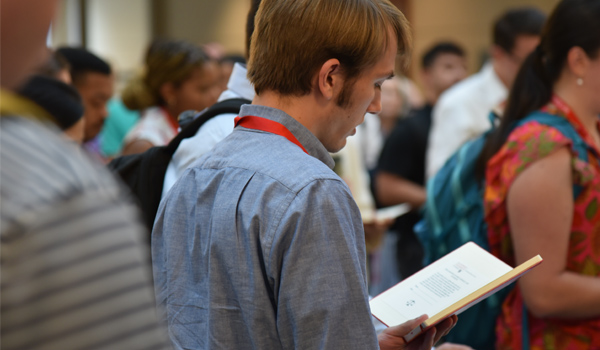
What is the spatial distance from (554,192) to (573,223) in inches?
5.0

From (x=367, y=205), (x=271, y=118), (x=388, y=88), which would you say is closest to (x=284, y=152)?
(x=271, y=118)

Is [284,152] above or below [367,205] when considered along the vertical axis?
above

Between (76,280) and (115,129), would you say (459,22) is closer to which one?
(115,129)

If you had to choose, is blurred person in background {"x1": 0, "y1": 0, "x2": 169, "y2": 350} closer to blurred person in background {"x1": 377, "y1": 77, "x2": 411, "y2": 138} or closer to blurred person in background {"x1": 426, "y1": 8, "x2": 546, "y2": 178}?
blurred person in background {"x1": 426, "y1": 8, "x2": 546, "y2": 178}

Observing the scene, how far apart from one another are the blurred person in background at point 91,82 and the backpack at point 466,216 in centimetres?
194

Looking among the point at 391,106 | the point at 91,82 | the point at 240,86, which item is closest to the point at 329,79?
the point at 240,86

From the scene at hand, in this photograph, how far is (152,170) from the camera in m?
1.74

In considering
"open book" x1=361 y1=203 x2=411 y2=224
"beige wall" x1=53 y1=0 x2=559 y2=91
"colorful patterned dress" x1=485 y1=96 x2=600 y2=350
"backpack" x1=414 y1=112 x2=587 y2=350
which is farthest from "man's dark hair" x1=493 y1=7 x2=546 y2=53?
"beige wall" x1=53 y1=0 x2=559 y2=91

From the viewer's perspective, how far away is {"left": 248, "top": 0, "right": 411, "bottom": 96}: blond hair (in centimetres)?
113

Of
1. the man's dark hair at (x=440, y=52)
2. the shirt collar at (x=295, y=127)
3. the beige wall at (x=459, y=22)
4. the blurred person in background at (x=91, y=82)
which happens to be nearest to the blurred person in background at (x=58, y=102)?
the blurred person in background at (x=91, y=82)

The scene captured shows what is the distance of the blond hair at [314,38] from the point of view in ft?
3.72

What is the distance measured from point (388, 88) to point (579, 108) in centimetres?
465

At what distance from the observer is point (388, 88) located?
6.48 metres

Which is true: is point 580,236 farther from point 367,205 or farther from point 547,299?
point 367,205
